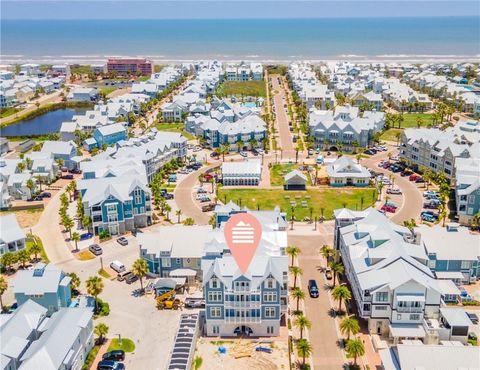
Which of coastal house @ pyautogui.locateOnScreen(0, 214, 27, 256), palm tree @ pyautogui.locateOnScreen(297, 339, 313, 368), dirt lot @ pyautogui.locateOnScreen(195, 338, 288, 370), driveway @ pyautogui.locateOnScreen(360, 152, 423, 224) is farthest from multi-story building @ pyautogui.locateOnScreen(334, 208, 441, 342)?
coastal house @ pyautogui.locateOnScreen(0, 214, 27, 256)

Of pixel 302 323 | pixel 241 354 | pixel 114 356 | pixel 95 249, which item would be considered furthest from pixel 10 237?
pixel 302 323

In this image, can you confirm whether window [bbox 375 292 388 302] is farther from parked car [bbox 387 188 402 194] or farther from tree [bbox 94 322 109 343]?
parked car [bbox 387 188 402 194]

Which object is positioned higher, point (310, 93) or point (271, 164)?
point (310, 93)

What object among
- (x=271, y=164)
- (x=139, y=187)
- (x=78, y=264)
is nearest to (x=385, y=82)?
(x=271, y=164)

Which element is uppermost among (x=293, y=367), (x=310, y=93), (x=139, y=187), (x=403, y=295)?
(x=310, y=93)

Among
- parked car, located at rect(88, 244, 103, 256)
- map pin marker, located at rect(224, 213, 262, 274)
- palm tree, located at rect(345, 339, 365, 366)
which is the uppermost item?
map pin marker, located at rect(224, 213, 262, 274)

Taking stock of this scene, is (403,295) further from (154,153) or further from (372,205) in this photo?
(154,153)
